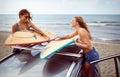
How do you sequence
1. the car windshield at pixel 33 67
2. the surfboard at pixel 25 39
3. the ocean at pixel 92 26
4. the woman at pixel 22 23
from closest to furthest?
the car windshield at pixel 33 67
the surfboard at pixel 25 39
the woman at pixel 22 23
the ocean at pixel 92 26

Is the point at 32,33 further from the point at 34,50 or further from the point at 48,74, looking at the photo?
the point at 48,74

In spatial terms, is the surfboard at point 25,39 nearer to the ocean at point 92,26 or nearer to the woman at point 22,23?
the woman at point 22,23

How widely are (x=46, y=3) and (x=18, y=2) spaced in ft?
26.0

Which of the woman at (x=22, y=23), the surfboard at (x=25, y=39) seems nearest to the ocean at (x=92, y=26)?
the woman at (x=22, y=23)

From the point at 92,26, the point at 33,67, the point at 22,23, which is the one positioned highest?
the point at 22,23

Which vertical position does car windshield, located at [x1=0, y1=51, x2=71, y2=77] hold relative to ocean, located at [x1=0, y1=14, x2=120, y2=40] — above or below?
above

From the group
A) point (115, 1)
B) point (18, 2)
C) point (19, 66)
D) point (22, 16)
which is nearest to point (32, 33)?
point (22, 16)

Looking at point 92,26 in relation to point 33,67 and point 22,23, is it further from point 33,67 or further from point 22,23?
point 33,67

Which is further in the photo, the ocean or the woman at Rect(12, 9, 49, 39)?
the ocean

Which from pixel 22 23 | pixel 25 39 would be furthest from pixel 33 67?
pixel 22 23

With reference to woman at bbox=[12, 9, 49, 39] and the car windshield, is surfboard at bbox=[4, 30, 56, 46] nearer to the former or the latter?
the car windshield

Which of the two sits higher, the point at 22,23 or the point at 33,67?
the point at 22,23

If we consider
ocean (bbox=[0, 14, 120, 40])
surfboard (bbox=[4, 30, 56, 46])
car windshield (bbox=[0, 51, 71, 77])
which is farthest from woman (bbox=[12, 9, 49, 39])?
ocean (bbox=[0, 14, 120, 40])

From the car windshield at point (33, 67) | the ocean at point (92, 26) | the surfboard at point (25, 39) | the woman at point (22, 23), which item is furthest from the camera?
the ocean at point (92, 26)
